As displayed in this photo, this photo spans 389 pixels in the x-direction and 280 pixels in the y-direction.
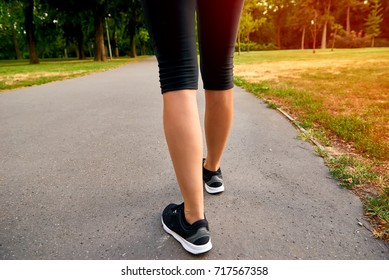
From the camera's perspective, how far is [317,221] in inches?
56.2

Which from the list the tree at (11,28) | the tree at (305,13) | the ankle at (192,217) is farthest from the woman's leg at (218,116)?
the tree at (305,13)

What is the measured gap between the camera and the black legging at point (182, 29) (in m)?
1.07

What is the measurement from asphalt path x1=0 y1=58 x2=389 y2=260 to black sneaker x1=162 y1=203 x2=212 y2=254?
4cm

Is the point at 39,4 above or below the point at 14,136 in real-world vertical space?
above

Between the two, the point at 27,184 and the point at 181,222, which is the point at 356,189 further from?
the point at 27,184

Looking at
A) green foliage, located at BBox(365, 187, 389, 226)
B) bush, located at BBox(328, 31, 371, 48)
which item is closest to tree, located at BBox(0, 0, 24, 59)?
green foliage, located at BBox(365, 187, 389, 226)

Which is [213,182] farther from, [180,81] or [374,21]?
[374,21]

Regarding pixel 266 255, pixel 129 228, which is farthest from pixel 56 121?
pixel 266 255

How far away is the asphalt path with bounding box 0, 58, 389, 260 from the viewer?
4.11 feet

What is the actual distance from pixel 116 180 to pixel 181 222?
0.83m

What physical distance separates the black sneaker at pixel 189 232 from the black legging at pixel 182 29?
59cm

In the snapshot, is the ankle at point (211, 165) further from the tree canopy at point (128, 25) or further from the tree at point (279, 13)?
the tree at point (279, 13)
